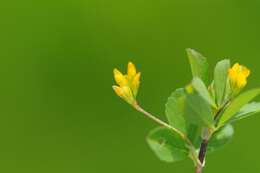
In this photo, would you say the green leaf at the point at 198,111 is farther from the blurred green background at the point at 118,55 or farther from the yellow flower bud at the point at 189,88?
the blurred green background at the point at 118,55

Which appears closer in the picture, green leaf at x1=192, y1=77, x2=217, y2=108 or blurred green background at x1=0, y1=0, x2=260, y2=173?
green leaf at x1=192, y1=77, x2=217, y2=108

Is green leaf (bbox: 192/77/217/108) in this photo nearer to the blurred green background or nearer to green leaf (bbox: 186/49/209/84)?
green leaf (bbox: 186/49/209/84)

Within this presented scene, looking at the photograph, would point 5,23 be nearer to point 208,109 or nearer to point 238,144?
point 238,144

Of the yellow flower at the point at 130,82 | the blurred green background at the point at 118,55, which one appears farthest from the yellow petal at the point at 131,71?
the blurred green background at the point at 118,55

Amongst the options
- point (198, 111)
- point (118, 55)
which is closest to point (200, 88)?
point (198, 111)

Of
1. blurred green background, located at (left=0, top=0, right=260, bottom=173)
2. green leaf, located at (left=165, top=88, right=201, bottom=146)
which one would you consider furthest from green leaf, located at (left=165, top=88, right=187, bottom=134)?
blurred green background, located at (left=0, top=0, right=260, bottom=173)
